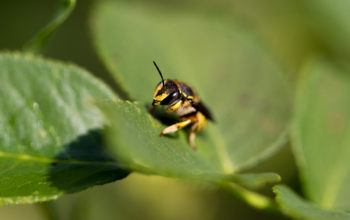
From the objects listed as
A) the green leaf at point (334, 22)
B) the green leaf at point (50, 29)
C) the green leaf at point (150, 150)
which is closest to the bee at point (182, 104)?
the green leaf at point (150, 150)

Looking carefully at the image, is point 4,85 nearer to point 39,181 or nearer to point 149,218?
point 39,181

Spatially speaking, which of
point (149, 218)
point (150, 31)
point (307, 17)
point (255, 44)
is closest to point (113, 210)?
point (149, 218)

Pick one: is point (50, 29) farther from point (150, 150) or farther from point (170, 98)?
point (150, 150)

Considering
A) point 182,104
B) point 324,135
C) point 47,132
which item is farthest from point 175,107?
point 324,135

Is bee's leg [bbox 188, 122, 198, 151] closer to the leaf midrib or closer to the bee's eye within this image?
the bee's eye

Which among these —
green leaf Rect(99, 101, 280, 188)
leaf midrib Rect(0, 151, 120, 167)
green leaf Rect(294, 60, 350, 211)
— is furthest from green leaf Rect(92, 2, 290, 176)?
leaf midrib Rect(0, 151, 120, 167)
